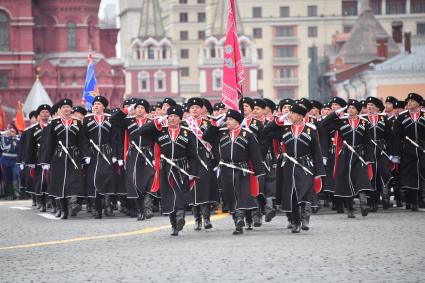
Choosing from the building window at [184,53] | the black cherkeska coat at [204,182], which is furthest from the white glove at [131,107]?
the building window at [184,53]

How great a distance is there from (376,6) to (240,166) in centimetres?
14928

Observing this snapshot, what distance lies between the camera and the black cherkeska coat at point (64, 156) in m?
25.3

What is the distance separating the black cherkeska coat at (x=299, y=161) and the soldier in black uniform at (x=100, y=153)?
18.3 feet

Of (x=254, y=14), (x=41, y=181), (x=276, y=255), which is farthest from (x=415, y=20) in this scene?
(x=276, y=255)

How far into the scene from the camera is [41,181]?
1089 inches

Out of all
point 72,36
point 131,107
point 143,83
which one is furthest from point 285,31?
point 131,107

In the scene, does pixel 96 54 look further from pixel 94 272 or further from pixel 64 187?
pixel 94 272

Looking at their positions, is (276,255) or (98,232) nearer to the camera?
(276,255)

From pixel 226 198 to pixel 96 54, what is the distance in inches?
4220

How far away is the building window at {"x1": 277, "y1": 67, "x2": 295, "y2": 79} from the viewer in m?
164

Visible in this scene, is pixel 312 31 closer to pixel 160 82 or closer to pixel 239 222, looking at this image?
pixel 160 82

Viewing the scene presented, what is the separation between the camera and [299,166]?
20359 mm

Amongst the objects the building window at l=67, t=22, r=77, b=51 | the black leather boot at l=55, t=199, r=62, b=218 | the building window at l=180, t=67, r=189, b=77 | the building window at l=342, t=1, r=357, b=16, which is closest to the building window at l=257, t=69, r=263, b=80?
the building window at l=180, t=67, r=189, b=77

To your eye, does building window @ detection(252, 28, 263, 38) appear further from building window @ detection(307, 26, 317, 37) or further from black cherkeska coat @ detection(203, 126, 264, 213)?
black cherkeska coat @ detection(203, 126, 264, 213)
